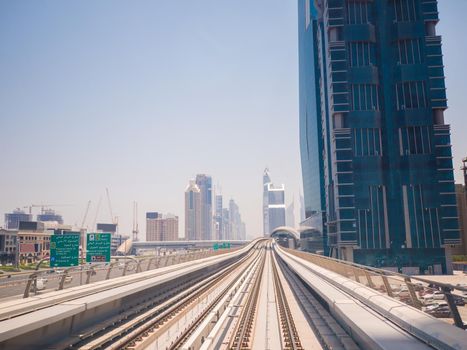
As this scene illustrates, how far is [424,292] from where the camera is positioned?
31.9 ft

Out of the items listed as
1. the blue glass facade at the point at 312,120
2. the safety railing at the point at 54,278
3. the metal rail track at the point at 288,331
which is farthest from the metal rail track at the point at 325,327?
the blue glass facade at the point at 312,120

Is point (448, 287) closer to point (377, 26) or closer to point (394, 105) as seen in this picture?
point (394, 105)

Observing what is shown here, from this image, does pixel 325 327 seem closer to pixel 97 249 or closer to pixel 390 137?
pixel 97 249

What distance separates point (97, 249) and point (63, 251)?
476cm

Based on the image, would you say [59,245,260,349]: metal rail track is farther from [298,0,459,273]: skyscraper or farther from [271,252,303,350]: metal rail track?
[298,0,459,273]: skyscraper

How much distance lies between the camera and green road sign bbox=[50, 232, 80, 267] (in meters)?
24.2

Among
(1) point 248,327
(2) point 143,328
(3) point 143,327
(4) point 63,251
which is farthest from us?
(4) point 63,251

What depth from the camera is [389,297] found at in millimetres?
12836

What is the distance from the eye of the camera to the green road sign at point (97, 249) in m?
29.0

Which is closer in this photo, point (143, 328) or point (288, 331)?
point (288, 331)

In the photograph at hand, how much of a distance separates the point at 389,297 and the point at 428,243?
67.6 m

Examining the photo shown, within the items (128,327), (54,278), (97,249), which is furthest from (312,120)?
(54,278)

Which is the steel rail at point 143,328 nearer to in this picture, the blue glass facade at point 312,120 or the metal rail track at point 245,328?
the metal rail track at point 245,328

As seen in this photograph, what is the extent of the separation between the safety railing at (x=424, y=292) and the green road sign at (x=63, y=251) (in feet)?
61.0
